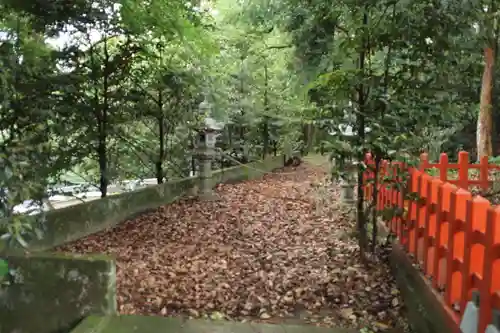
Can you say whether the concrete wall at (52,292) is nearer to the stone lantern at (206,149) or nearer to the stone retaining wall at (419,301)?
the stone retaining wall at (419,301)

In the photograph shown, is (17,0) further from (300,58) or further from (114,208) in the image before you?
(300,58)

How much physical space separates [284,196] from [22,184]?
19.7 ft

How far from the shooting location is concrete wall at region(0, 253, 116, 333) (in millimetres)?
2730

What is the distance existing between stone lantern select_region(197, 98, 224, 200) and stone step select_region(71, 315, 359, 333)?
426 cm

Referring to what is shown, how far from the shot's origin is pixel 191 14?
5.49 meters

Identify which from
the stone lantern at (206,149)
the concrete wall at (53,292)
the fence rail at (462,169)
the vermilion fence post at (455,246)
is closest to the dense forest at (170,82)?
the stone lantern at (206,149)

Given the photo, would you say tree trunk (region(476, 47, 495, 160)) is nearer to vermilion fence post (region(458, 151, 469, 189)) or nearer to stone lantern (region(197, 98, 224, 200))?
vermilion fence post (region(458, 151, 469, 189))

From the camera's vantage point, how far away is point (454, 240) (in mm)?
2551

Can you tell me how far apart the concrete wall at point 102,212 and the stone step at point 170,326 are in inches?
39.7

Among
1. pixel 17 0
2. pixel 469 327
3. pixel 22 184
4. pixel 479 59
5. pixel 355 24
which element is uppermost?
pixel 17 0

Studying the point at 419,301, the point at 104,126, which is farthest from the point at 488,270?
the point at 104,126

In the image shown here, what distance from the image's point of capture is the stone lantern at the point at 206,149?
23.4 feet

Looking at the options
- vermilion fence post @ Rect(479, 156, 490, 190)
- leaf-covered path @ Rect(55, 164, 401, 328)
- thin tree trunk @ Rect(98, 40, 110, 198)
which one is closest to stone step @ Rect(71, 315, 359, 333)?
leaf-covered path @ Rect(55, 164, 401, 328)

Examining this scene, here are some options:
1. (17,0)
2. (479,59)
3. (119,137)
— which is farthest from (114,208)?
(479,59)
